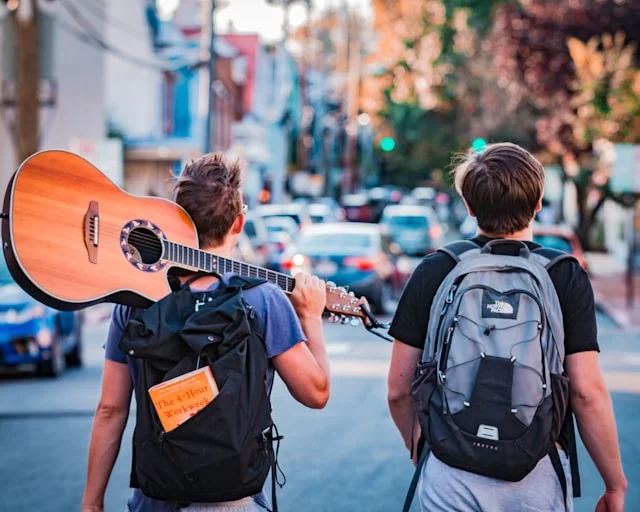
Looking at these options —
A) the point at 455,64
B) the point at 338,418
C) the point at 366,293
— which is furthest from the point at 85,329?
the point at 455,64

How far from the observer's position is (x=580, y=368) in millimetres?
3719

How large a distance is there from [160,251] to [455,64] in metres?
48.0

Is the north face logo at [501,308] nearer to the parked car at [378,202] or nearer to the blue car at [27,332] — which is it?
the blue car at [27,332]

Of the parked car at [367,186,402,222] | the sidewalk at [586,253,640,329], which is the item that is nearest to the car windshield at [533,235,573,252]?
the sidewalk at [586,253,640,329]

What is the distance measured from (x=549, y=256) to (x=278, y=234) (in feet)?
95.3

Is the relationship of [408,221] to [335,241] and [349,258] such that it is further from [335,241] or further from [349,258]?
[349,258]

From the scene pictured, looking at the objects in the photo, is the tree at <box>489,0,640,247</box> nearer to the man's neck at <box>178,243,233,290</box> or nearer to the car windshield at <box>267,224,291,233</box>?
the car windshield at <box>267,224,291,233</box>

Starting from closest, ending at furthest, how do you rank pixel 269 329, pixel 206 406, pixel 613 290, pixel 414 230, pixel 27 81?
pixel 206 406, pixel 269 329, pixel 27 81, pixel 613 290, pixel 414 230

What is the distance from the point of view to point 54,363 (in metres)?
14.1

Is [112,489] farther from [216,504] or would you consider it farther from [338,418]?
[216,504]

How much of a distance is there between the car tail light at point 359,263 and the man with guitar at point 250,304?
57.6 ft

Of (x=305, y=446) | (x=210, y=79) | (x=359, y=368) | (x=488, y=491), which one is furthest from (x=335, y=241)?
(x=488, y=491)

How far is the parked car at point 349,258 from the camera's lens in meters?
21.4

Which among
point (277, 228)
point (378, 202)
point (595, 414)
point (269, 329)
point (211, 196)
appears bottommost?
point (378, 202)
